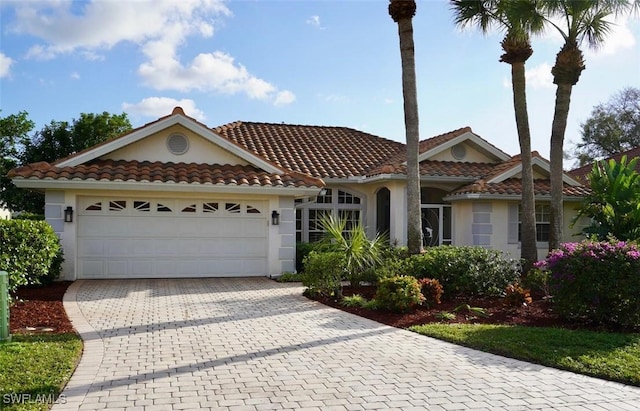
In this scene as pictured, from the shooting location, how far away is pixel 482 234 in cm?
1686

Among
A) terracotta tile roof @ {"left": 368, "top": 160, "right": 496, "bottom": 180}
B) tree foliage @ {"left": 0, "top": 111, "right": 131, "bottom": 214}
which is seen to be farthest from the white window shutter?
tree foliage @ {"left": 0, "top": 111, "right": 131, "bottom": 214}

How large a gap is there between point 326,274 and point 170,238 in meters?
5.46

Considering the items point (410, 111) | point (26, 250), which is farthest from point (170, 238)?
point (410, 111)

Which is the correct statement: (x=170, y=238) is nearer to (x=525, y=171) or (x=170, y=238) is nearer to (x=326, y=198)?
(x=326, y=198)

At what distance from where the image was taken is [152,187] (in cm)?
1403

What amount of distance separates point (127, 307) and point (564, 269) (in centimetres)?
807

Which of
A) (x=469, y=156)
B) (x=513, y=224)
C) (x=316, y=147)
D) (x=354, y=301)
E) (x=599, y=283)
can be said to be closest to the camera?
(x=599, y=283)

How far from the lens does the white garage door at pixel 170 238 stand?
14.4 meters

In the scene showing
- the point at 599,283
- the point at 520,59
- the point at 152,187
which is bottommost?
the point at 599,283

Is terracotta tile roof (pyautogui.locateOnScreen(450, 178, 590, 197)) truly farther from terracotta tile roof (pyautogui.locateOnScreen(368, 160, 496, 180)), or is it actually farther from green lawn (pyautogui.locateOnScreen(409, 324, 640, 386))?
green lawn (pyautogui.locateOnScreen(409, 324, 640, 386))

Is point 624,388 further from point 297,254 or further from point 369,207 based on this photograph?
point 369,207

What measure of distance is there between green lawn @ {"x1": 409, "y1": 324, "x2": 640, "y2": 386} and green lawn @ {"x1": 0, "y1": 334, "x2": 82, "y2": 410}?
5128 millimetres

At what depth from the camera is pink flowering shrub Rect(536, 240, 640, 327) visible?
8594 mm

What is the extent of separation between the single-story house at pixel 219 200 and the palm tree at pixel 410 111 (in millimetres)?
3120
